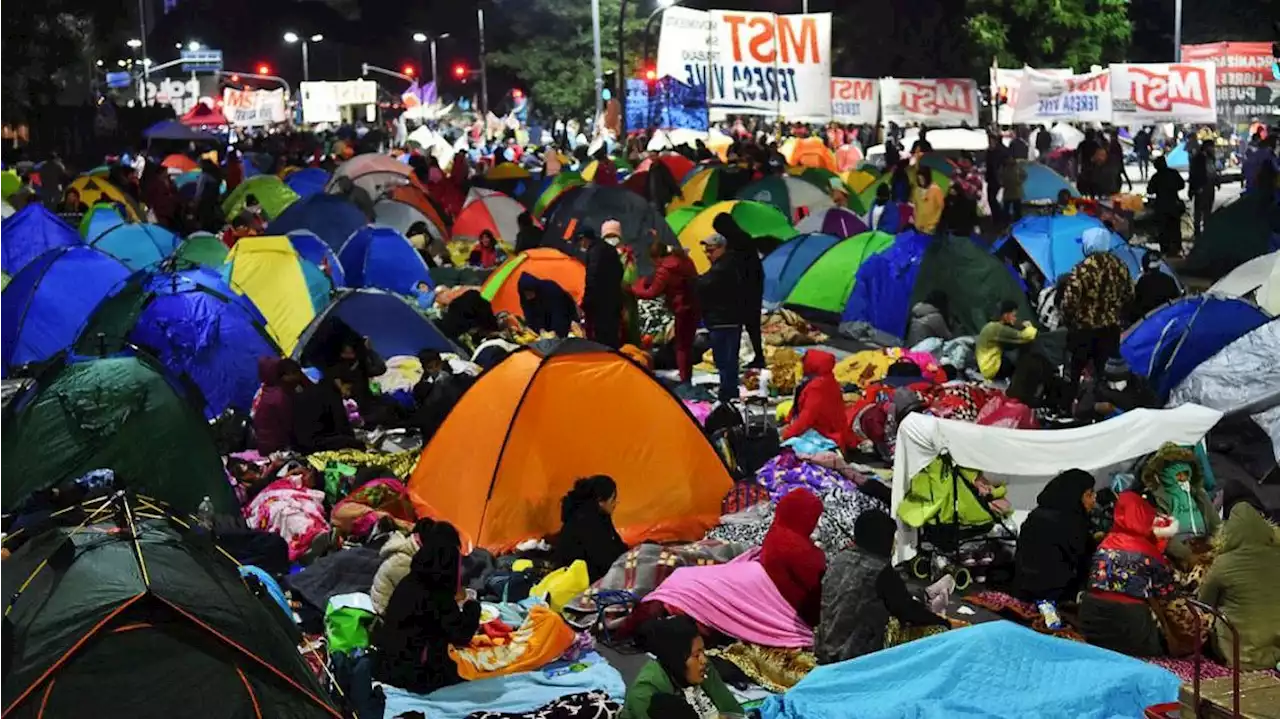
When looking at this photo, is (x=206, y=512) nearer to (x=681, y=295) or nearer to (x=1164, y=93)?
(x=681, y=295)

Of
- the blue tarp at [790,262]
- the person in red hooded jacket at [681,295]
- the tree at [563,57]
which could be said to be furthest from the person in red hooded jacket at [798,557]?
the tree at [563,57]

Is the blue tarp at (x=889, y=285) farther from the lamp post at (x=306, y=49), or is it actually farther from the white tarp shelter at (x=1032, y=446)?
the lamp post at (x=306, y=49)

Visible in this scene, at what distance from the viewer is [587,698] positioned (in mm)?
8227

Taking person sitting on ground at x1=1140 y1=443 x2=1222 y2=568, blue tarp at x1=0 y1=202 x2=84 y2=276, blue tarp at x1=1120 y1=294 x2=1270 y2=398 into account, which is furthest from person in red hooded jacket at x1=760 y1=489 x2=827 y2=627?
blue tarp at x1=0 y1=202 x2=84 y2=276

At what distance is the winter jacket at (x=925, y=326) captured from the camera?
52.7 feet

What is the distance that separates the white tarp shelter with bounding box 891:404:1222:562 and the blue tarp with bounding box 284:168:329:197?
18.7 meters

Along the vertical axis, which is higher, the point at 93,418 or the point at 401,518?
the point at 93,418

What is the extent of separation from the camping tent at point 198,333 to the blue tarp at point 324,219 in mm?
7862

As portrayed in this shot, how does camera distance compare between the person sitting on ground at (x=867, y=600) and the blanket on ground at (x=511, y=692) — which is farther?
the person sitting on ground at (x=867, y=600)

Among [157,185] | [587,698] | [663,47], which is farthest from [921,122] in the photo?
[587,698]

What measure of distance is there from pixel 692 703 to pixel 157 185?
19384 millimetres

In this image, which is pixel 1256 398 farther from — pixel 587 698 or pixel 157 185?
pixel 157 185

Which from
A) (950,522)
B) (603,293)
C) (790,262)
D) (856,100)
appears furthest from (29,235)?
(856,100)

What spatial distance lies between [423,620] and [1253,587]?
12.8 ft
